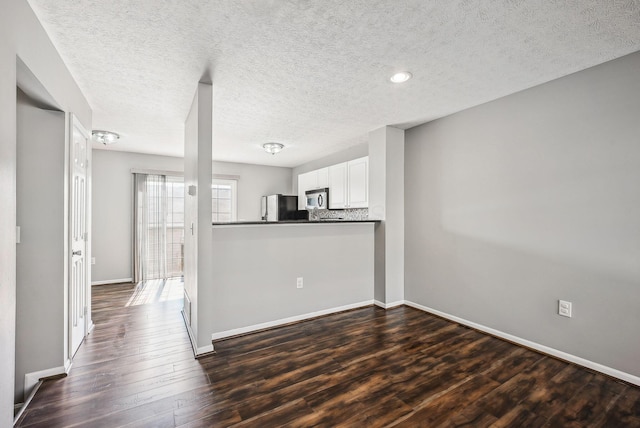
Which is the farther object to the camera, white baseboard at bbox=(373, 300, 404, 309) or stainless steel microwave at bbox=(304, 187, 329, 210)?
stainless steel microwave at bbox=(304, 187, 329, 210)

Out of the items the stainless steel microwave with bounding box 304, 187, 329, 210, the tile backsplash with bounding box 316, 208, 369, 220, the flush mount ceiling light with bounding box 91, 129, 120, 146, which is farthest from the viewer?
the stainless steel microwave with bounding box 304, 187, 329, 210

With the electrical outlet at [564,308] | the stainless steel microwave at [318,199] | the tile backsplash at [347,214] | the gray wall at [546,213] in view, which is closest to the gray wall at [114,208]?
the stainless steel microwave at [318,199]

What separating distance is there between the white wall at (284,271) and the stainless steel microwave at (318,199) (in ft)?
4.65

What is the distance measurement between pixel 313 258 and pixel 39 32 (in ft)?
9.25

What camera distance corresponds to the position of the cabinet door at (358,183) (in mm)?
4148

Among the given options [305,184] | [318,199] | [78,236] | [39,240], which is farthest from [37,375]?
[305,184]

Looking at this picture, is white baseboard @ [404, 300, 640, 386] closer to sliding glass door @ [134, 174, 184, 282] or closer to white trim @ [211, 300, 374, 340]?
white trim @ [211, 300, 374, 340]

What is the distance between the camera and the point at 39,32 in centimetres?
169

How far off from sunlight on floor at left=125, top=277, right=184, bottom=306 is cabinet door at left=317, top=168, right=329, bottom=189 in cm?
293

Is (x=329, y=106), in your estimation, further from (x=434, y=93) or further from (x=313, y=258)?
(x=313, y=258)

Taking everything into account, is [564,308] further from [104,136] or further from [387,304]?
[104,136]

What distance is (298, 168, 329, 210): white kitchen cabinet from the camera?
16.8 ft

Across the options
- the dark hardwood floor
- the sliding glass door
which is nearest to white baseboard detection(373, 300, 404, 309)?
the dark hardwood floor

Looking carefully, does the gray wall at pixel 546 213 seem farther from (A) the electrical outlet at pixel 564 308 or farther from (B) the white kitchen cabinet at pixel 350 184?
(B) the white kitchen cabinet at pixel 350 184
